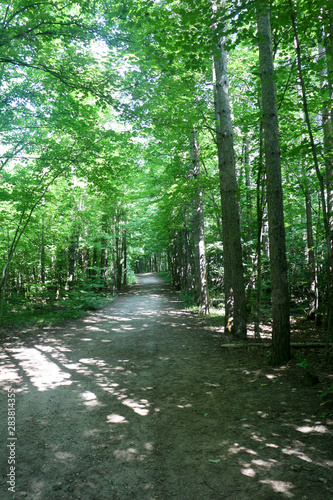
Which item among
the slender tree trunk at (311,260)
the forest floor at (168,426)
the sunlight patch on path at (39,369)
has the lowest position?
the sunlight patch on path at (39,369)

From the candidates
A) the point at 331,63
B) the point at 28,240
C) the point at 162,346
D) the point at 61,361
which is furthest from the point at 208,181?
the point at 28,240

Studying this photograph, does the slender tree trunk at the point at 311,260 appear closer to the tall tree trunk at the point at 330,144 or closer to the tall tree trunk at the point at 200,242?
the tall tree trunk at the point at 330,144

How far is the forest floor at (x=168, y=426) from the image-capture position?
8.86ft

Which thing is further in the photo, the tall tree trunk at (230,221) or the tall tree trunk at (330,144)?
the tall tree trunk at (230,221)

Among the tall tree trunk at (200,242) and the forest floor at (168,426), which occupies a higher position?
the tall tree trunk at (200,242)

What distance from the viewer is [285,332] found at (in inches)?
210

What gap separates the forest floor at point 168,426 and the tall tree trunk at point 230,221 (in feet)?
4.21

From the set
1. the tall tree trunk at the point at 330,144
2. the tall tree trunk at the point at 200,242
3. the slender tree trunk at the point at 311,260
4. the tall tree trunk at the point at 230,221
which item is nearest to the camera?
the tall tree trunk at the point at 330,144

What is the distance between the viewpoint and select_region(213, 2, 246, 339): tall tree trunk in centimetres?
764

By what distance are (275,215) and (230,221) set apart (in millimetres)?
2384

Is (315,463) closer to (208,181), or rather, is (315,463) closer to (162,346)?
(162,346)

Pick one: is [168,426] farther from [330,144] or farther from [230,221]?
[330,144]

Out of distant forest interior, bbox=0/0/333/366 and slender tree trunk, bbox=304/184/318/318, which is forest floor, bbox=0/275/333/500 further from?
slender tree trunk, bbox=304/184/318/318

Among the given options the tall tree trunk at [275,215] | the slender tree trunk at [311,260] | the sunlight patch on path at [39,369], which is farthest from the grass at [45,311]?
the slender tree trunk at [311,260]
